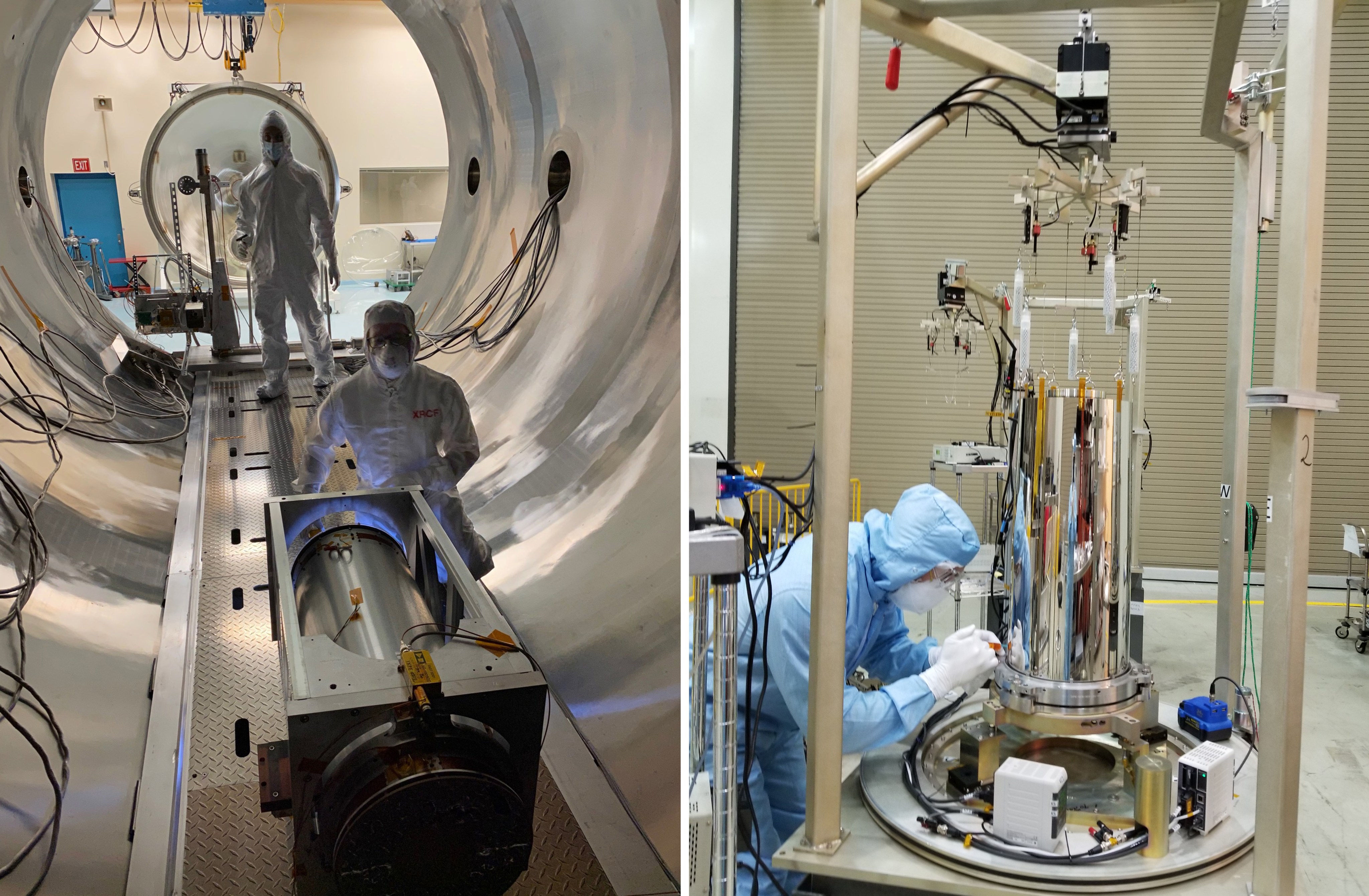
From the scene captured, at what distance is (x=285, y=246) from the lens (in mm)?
815

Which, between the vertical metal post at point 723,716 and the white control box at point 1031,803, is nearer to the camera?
the vertical metal post at point 723,716

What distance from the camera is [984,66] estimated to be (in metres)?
2.29

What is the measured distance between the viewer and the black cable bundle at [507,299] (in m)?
0.84

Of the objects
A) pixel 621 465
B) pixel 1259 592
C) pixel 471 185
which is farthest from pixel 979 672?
pixel 1259 592

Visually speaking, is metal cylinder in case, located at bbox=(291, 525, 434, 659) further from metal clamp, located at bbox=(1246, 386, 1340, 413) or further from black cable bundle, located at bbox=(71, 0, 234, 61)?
metal clamp, located at bbox=(1246, 386, 1340, 413)

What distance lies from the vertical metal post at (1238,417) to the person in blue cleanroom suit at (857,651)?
2.87 feet

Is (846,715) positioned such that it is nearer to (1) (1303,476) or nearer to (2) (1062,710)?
(2) (1062,710)

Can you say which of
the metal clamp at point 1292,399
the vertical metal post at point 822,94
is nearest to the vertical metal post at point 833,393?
the vertical metal post at point 822,94

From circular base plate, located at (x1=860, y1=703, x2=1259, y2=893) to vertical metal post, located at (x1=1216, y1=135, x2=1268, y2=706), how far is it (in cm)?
46

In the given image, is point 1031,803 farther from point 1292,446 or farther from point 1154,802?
point 1292,446

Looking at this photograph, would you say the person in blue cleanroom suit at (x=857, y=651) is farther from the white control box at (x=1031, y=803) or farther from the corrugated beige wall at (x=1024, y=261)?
the corrugated beige wall at (x=1024, y=261)

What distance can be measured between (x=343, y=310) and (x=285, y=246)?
69 mm

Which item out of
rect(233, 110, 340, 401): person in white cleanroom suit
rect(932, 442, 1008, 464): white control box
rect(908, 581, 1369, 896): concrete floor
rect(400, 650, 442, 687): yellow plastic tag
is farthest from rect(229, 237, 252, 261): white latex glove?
rect(932, 442, 1008, 464): white control box

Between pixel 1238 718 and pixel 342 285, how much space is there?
2.60 metres
